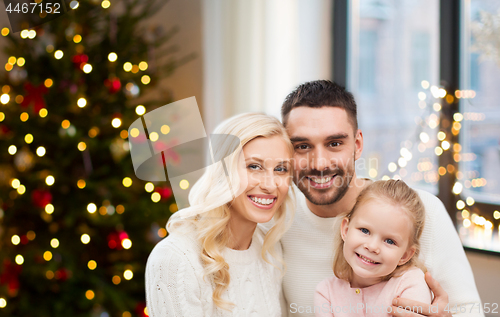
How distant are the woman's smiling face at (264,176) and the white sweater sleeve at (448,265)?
0.32m

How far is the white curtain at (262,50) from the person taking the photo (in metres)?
2.13

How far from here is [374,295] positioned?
0.76m

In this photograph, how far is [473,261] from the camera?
979mm

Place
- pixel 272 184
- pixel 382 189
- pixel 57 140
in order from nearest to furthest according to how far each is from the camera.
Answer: pixel 382 189 < pixel 272 184 < pixel 57 140

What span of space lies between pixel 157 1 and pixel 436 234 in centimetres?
235

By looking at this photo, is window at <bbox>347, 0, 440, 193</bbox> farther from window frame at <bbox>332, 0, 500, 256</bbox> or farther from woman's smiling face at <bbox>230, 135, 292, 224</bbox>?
woman's smiling face at <bbox>230, 135, 292, 224</bbox>

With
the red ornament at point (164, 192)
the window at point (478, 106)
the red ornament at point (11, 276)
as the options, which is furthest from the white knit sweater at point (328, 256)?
the red ornament at point (11, 276)

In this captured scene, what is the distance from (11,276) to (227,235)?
4.56 ft

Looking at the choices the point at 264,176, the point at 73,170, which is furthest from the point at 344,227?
the point at 73,170

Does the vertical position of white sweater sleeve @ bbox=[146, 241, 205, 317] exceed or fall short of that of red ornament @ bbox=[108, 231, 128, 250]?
it exceeds it

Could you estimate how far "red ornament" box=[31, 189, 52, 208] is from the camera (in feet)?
5.74

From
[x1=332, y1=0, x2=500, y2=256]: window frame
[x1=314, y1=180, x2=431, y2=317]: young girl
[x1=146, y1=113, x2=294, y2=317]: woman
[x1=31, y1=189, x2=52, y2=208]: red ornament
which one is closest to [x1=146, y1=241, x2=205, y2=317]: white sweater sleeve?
[x1=146, y1=113, x2=294, y2=317]: woman

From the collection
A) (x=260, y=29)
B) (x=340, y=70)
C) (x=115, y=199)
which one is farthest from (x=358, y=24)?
(x=115, y=199)

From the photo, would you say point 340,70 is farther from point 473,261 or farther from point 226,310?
point 226,310
